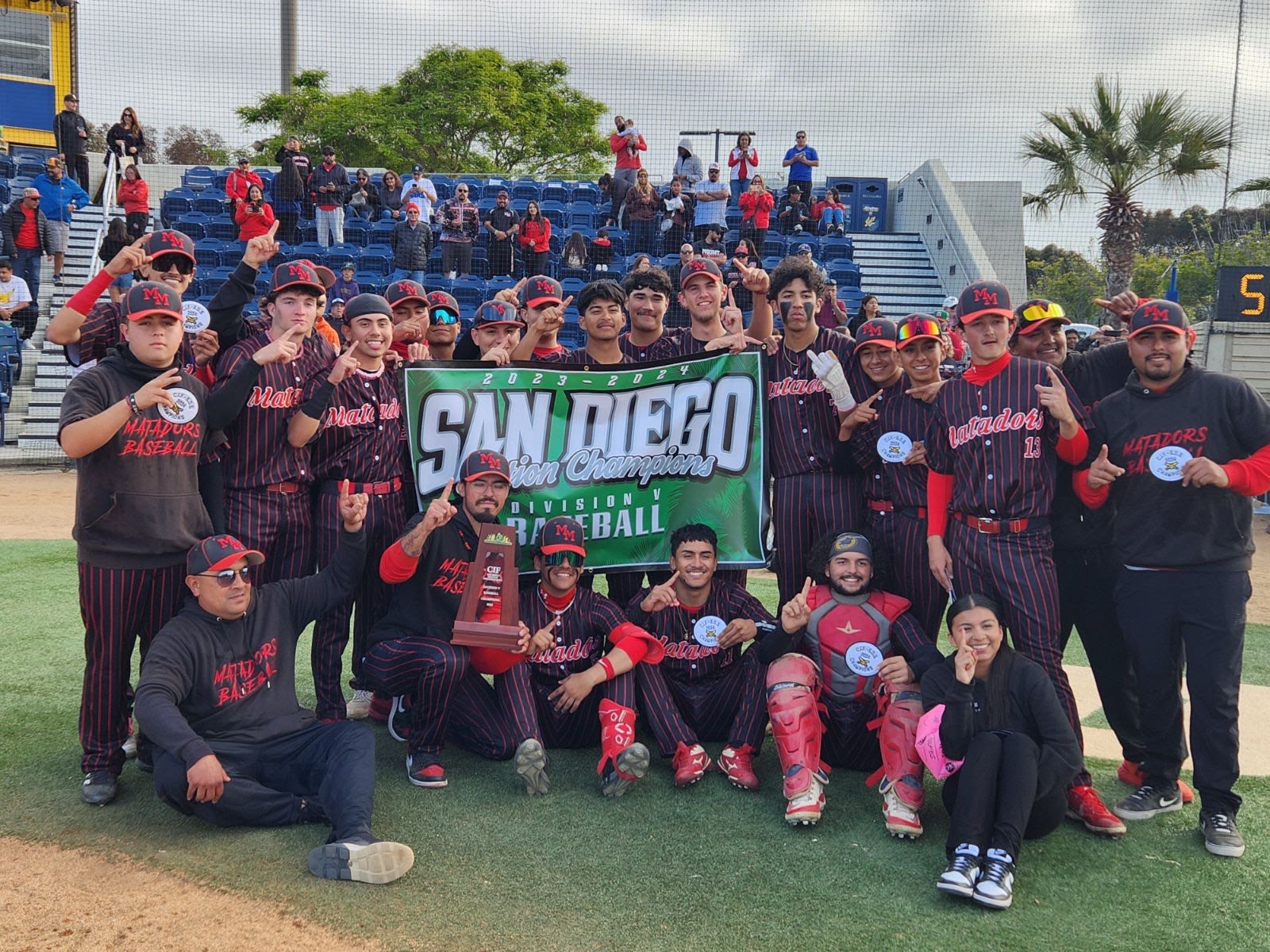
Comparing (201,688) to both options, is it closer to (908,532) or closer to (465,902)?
(465,902)

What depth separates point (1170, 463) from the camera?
4.17 meters

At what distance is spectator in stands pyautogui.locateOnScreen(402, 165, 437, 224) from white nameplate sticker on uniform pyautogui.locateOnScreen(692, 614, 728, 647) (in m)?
13.5

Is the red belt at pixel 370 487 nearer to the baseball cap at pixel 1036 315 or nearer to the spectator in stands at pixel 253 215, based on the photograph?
the baseball cap at pixel 1036 315

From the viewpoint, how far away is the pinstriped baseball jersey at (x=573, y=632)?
16.1 ft

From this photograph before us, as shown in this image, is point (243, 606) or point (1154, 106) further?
point (1154, 106)

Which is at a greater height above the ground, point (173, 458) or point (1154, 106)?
point (1154, 106)

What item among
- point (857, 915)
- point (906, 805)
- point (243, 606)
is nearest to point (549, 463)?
point (243, 606)

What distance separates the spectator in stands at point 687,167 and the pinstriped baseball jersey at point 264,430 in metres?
14.6

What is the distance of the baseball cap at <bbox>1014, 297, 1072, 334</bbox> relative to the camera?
493cm

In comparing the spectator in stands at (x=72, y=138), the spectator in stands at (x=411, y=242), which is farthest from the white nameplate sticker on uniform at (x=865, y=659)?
the spectator in stands at (x=72, y=138)

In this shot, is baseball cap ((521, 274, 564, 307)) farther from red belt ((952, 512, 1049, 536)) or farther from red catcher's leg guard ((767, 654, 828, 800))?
red belt ((952, 512, 1049, 536))

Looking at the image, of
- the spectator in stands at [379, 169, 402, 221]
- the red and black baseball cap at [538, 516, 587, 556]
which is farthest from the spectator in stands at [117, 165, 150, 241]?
the red and black baseball cap at [538, 516, 587, 556]

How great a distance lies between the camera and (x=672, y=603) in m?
→ 4.82

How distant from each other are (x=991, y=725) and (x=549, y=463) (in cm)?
247
